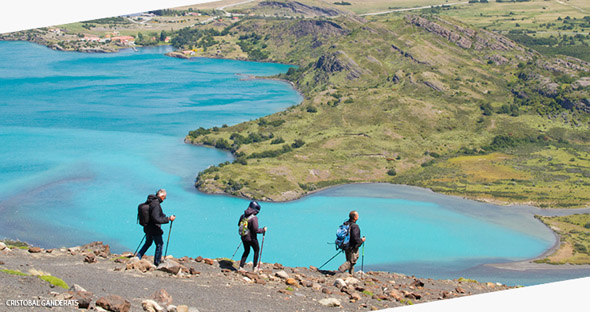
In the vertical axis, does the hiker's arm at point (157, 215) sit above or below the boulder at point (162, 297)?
above

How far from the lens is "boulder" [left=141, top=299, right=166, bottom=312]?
855 centimetres

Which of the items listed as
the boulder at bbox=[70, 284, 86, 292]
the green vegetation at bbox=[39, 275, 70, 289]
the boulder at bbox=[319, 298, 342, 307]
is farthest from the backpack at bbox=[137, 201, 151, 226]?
the boulder at bbox=[319, 298, 342, 307]

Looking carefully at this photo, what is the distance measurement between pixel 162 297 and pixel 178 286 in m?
1.40

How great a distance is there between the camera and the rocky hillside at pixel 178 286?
8.44m

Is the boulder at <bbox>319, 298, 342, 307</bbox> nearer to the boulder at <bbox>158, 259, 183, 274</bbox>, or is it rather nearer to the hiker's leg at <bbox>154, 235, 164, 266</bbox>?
the boulder at <bbox>158, 259, 183, 274</bbox>

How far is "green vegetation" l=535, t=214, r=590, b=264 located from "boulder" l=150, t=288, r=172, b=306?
104 ft

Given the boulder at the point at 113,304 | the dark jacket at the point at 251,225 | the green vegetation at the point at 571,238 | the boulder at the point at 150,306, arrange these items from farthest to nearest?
the green vegetation at the point at 571,238
the dark jacket at the point at 251,225
the boulder at the point at 150,306
the boulder at the point at 113,304

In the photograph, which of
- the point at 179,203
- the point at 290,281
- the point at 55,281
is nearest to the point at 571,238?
the point at 179,203

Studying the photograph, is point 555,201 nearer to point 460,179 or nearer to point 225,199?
point 460,179

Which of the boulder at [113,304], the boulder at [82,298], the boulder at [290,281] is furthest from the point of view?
the boulder at [290,281]

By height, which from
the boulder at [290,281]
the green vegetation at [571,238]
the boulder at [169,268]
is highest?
the boulder at [169,268]

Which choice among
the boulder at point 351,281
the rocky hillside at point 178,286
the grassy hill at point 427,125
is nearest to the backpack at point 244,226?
the rocky hillside at point 178,286

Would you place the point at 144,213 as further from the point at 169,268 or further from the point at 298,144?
the point at 298,144

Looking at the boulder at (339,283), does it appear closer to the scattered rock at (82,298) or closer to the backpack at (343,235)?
the backpack at (343,235)
